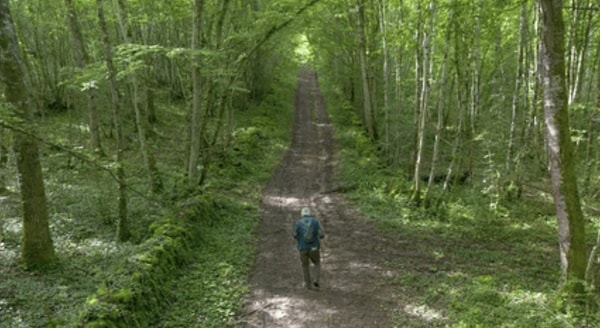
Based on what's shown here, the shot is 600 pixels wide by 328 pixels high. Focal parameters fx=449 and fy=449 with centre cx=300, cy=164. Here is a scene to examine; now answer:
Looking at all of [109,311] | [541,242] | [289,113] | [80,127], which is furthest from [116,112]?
[289,113]

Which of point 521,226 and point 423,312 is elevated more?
point 521,226

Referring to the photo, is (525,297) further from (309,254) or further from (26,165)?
(26,165)

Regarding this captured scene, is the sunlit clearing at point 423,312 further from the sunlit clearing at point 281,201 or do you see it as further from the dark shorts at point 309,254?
the sunlit clearing at point 281,201

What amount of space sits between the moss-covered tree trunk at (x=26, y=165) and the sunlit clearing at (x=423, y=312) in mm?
6859

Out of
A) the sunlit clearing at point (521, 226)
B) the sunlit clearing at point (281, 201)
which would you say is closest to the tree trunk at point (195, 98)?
the sunlit clearing at point (281, 201)

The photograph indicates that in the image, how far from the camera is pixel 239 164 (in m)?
18.4

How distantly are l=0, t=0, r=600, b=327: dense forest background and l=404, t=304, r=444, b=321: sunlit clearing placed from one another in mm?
252

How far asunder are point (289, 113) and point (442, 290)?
24.3 meters

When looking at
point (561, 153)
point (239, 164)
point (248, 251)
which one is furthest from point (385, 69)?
point (561, 153)

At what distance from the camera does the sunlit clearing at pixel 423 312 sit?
763 centimetres

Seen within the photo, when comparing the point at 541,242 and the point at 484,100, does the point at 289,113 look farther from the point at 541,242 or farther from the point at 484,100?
the point at 541,242

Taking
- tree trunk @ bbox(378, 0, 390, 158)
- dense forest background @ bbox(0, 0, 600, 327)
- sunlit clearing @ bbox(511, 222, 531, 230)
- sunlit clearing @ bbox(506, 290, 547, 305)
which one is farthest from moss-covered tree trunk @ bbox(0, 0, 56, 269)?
tree trunk @ bbox(378, 0, 390, 158)

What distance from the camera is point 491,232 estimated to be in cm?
1220

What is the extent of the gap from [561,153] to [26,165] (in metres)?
9.16
